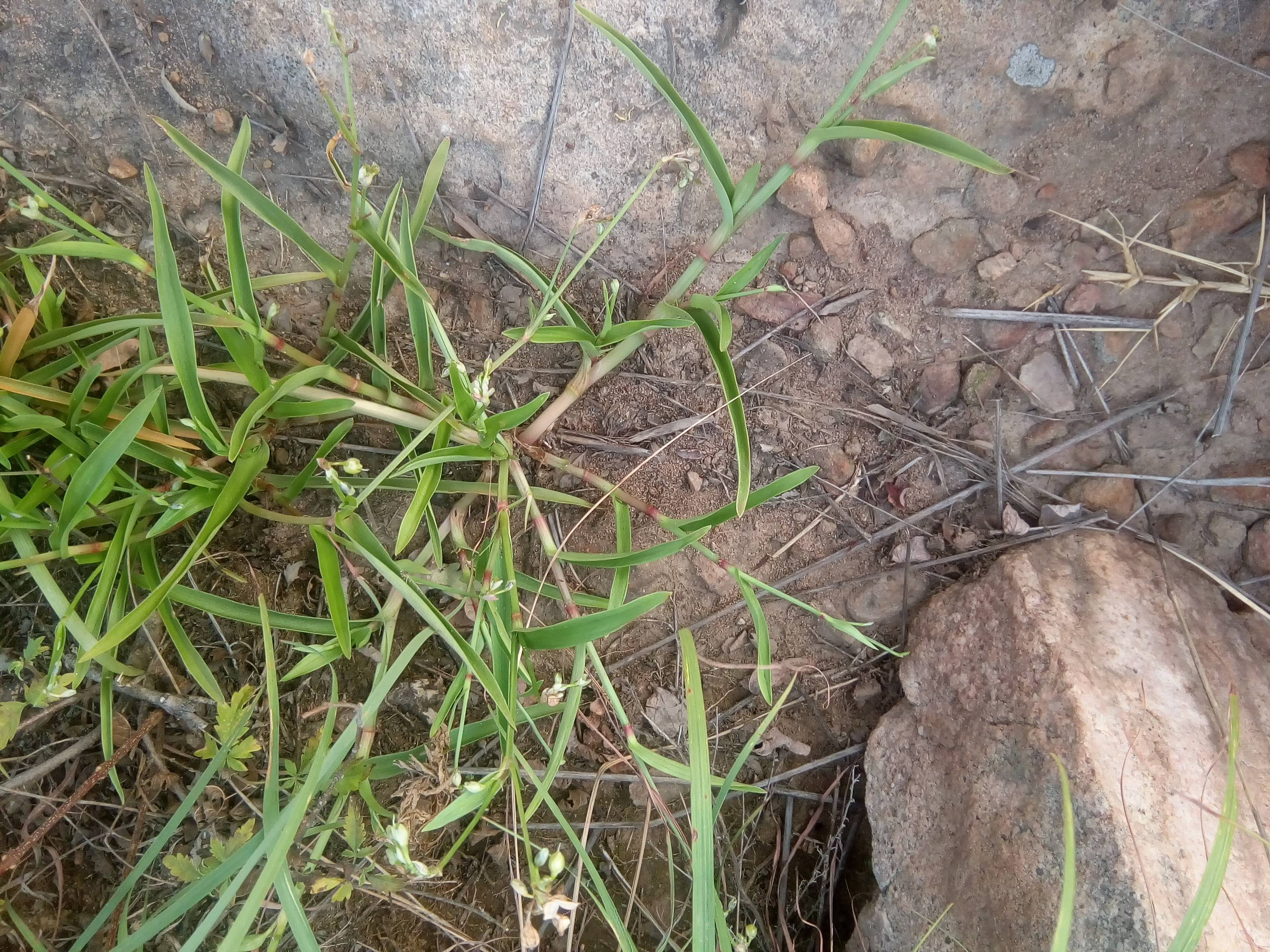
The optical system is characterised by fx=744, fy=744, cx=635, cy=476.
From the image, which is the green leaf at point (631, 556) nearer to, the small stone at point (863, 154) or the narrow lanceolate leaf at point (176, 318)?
the narrow lanceolate leaf at point (176, 318)

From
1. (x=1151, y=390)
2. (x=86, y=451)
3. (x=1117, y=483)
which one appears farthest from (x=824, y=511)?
(x=86, y=451)

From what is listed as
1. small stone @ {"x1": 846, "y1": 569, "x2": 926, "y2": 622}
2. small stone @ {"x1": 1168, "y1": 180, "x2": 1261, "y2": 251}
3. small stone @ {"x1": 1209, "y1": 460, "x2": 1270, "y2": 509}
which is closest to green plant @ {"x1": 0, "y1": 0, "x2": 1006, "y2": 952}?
small stone @ {"x1": 846, "y1": 569, "x2": 926, "y2": 622}

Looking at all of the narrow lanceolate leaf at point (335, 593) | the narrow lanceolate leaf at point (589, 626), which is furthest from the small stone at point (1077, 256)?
the narrow lanceolate leaf at point (335, 593)

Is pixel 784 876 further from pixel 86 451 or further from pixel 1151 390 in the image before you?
pixel 86 451

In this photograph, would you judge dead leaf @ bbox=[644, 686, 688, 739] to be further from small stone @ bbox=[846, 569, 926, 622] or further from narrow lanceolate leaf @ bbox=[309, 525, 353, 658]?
narrow lanceolate leaf @ bbox=[309, 525, 353, 658]

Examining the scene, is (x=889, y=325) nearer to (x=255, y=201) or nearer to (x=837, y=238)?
(x=837, y=238)

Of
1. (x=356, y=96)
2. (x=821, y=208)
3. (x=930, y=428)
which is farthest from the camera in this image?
(x=930, y=428)

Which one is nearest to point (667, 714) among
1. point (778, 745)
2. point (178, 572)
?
point (778, 745)
